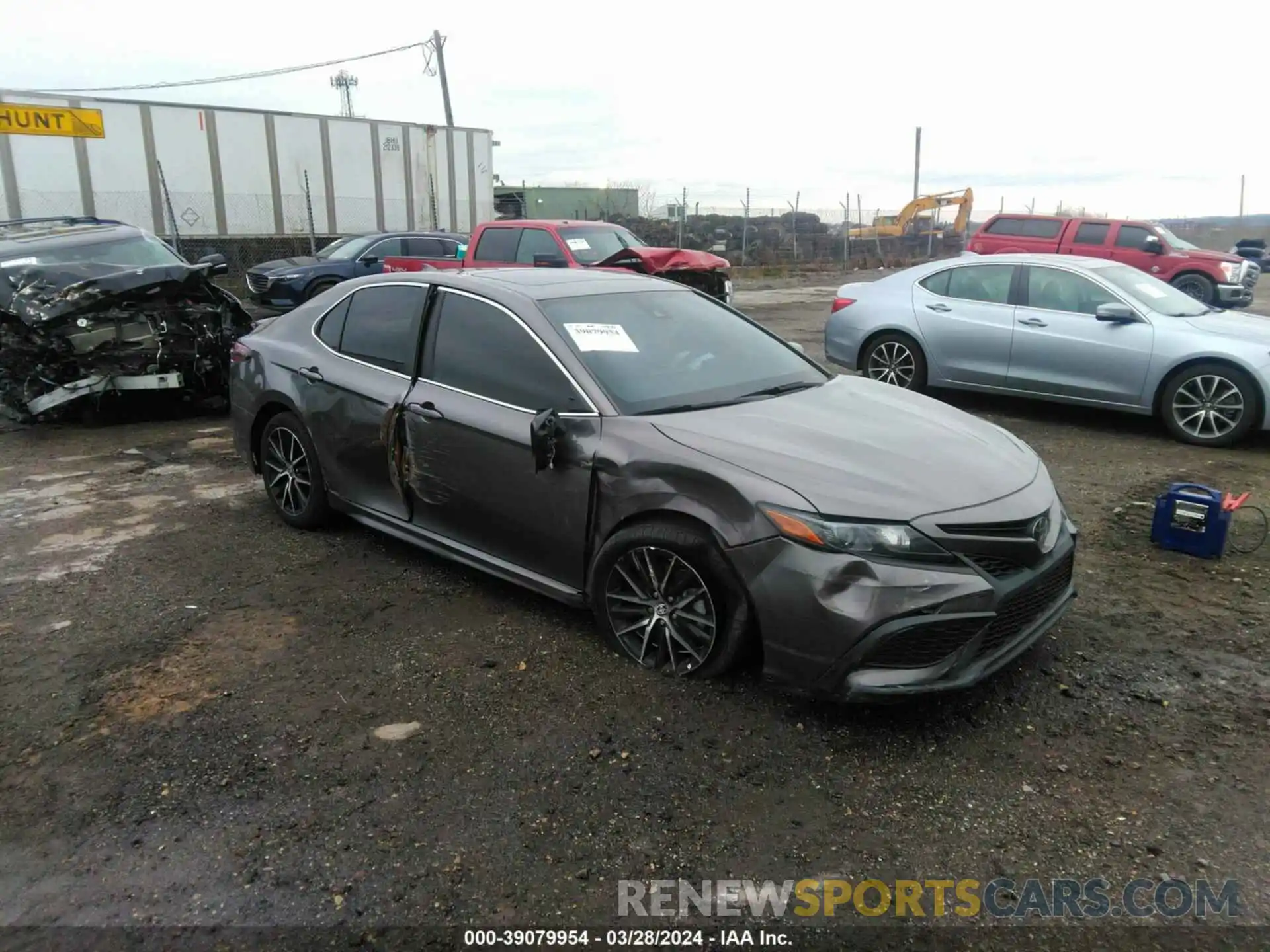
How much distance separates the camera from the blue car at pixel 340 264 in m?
15.3

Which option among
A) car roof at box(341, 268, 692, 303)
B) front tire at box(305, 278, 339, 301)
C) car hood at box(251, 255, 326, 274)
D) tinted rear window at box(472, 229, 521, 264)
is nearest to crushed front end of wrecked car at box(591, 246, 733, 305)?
tinted rear window at box(472, 229, 521, 264)

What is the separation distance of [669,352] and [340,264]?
12.9 meters

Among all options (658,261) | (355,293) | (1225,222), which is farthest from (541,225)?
(1225,222)

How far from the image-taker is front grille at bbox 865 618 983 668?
3074 mm

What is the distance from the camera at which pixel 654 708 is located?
3.46 m

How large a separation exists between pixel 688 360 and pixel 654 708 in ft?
5.20

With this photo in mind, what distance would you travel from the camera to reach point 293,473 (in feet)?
17.4

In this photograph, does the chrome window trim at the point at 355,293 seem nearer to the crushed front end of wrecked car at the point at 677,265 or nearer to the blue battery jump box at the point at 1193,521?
the blue battery jump box at the point at 1193,521

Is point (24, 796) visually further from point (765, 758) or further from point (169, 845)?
point (765, 758)

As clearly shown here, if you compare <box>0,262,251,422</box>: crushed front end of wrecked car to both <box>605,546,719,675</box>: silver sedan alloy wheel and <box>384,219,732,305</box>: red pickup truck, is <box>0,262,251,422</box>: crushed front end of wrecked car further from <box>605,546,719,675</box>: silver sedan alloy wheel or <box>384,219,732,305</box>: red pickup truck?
<box>605,546,719,675</box>: silver sedan alloy wheel

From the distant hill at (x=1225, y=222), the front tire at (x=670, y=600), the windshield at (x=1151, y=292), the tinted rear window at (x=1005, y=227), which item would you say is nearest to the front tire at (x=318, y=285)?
the windshield at (x=1151, y=292)

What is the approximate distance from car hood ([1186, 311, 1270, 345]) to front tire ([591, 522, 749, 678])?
19.4ft

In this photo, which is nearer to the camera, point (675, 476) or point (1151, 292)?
point (675, 476)

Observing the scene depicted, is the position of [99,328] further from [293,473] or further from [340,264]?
[340,264]
